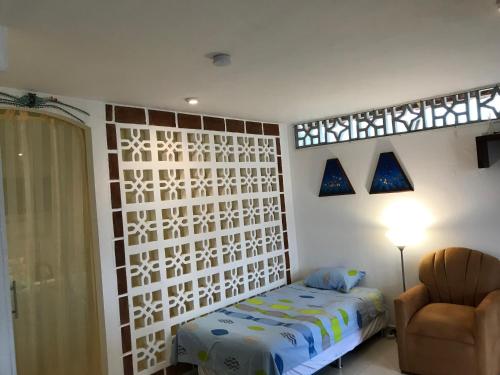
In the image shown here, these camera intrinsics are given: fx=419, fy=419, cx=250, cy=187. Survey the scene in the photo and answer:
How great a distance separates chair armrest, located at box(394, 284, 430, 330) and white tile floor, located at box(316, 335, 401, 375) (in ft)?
1.41

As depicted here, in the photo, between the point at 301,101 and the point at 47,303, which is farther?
the point at 301,101

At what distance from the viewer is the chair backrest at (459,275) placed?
136 inches

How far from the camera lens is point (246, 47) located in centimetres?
220

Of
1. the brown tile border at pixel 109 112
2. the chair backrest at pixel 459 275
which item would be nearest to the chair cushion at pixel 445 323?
the chair backrest at pixel 459 275

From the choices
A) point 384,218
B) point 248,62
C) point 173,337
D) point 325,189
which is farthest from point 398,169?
point 173,337

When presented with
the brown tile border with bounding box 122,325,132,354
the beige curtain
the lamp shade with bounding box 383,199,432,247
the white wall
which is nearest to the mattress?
the white wall

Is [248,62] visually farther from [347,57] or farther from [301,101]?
[301,101]

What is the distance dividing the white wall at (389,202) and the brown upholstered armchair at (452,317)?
0.86 ft

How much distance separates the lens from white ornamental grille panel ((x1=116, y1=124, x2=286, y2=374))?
11.0 ft

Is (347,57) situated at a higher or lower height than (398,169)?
higher

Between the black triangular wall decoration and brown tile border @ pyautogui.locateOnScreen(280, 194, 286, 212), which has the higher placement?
the black triangular wall decoration

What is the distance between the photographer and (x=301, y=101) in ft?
12.0

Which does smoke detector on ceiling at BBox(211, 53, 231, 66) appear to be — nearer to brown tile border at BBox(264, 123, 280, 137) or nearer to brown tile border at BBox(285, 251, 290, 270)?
brown tile border at BBox(264, 123, 280, 137)

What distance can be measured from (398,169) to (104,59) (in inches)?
118
